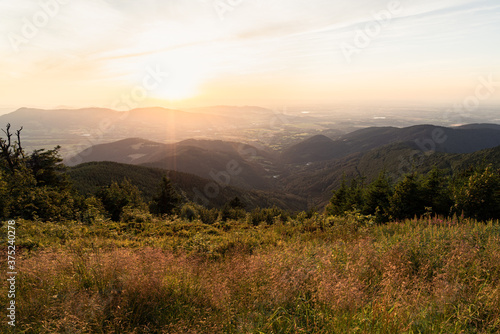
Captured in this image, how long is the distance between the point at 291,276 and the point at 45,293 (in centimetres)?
395

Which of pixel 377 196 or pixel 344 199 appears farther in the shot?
pixel 344 199

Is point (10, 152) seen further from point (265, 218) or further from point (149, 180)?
point (149, 180)

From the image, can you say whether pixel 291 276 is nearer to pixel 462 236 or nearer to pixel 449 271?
pixel 449 271

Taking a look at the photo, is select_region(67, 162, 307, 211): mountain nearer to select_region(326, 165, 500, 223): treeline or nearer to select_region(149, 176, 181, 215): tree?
select_region(149, 176, 181, 215): tree

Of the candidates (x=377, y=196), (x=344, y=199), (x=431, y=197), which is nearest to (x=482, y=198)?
(x=431, y=197)

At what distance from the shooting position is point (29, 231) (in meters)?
8.44

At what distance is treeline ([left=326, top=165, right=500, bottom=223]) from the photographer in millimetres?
12812

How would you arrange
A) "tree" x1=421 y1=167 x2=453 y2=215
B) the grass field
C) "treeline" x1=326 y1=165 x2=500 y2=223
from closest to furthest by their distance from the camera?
the grass field → "treeline" x1=326 y1=165 x2=500 y2=223 → "tree" x1=421 y1=167 x2=453 y2=215

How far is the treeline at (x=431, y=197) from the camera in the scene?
42.0ft

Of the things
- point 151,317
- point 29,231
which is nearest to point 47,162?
point 29,231

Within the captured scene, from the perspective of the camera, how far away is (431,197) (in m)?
18.9

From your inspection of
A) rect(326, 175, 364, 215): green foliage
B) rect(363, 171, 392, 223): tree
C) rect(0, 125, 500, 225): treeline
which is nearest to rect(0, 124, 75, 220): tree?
rect(0, 125, 500, 225): treeline

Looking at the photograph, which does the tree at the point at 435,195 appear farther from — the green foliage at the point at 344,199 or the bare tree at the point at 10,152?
the bare tree at the point at 10,152

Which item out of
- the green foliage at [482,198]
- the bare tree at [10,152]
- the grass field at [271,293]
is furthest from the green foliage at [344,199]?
the bare tree at [10,152]
